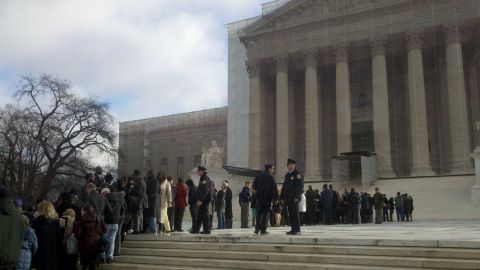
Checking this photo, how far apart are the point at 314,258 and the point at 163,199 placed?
5.43 meters

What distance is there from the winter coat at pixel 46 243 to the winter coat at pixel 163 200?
426cm

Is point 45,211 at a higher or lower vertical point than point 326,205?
lower

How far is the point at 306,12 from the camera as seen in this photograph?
4334 centimetres

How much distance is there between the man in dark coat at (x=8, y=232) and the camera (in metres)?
5.57

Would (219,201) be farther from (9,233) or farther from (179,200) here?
(9,233)

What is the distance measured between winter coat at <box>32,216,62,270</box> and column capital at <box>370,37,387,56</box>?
34482 mm

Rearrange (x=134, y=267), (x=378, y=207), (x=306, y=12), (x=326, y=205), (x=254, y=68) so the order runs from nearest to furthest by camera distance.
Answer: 1. (x=134, y=267)
2. (x=326, y=205)
3. (x=378, y=207)
4. (x=306, y=12)
5. (x=254, y=68)

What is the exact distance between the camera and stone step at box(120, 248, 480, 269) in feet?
27.3

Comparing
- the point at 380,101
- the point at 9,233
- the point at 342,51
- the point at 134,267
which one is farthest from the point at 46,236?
the point at 342,51

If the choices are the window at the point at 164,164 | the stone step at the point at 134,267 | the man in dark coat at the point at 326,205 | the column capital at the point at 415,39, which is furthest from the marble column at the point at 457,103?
the window at the point at 164,164

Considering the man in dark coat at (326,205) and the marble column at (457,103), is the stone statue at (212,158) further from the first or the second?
the marble column at (457,103)

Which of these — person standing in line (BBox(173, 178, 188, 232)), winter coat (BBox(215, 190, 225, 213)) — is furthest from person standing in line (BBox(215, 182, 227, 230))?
person standing in line (BBox(173, 178, 188, 232))

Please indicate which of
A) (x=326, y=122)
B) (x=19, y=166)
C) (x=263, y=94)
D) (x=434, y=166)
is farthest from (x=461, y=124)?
(x=19, y=166)

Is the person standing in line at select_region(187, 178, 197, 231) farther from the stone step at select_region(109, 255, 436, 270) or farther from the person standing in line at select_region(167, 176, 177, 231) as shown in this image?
the stone step at select_region(109, 255, 436, 270)
